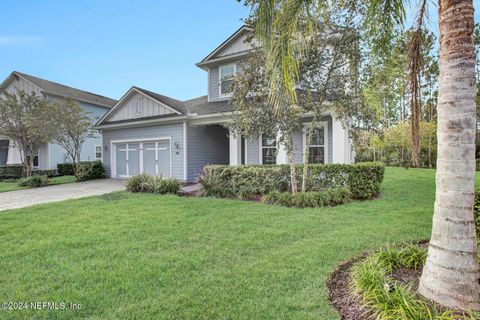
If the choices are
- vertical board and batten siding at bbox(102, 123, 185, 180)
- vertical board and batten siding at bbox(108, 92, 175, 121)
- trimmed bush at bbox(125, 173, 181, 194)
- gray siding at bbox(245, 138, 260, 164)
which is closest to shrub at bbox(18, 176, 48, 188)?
vertical board and batten siding at bbox(102, 123, 185, 180)

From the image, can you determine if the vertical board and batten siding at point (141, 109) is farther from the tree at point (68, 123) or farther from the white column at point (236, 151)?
the white column at point (236, 151)

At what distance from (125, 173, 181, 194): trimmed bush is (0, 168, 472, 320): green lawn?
8.85 ft

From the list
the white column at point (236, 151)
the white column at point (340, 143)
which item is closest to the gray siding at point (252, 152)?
the white column at point (236, 151)

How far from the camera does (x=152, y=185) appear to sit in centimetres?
1022

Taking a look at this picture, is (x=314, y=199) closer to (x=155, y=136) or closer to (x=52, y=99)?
(x=155, y=136)

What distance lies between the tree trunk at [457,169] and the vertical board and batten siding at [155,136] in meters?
11.8

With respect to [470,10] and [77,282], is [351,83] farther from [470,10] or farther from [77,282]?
[77,282]

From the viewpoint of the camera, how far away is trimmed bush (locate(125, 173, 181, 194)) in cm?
1011

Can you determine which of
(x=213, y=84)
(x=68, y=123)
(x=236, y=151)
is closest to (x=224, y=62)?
(x=213, y=84)

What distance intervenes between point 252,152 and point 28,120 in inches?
481

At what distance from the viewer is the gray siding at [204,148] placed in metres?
13.5

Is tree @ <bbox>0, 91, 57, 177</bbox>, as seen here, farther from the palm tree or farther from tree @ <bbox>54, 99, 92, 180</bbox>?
the palm tree

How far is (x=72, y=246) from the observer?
4.50 metres

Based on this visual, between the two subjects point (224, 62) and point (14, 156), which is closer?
point (224, 62)
